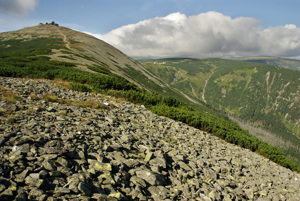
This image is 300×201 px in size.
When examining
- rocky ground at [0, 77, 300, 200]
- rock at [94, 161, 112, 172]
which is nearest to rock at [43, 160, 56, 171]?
rocky ground at [0, 77, 300, 200]

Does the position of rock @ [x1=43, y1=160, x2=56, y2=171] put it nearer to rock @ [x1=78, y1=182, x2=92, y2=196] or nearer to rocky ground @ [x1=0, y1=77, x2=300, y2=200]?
rocky ground @ [x1=0, y1=77, x2=300, y2=200]

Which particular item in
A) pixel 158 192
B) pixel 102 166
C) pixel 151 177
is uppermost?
pixel 102 166

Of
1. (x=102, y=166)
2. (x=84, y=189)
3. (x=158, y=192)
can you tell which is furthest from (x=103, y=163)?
(x=158, y=192)

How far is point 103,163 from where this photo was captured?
→ 20.2ft

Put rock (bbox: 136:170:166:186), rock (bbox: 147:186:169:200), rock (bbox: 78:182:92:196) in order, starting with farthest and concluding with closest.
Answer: rock (bbox: 136:170:166:186), rock (bbox: 147:186:169:200), rock (bbox: 78:182:92:196)

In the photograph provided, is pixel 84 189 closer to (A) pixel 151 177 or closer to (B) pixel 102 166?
(B) pixel 102 166

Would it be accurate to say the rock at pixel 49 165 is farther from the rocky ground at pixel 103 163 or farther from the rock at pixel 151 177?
the rock at pixel 151 177

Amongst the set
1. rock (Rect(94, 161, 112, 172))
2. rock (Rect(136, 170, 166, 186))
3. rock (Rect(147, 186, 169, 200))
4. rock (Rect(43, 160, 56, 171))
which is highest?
rock (Rect(43, 160, 56, 171))

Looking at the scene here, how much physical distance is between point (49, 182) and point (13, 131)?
3068 mm

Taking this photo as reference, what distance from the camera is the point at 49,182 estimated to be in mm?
4703

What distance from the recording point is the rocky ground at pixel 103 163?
4.74 meters

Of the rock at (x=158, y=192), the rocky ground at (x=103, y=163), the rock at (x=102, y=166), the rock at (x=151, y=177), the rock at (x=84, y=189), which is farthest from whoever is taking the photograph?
the rock at (x=151, y=177)

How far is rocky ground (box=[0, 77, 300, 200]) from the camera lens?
4742mm

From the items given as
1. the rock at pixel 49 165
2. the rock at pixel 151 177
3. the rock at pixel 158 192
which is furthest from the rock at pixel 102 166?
the rock at pixel 158 192
